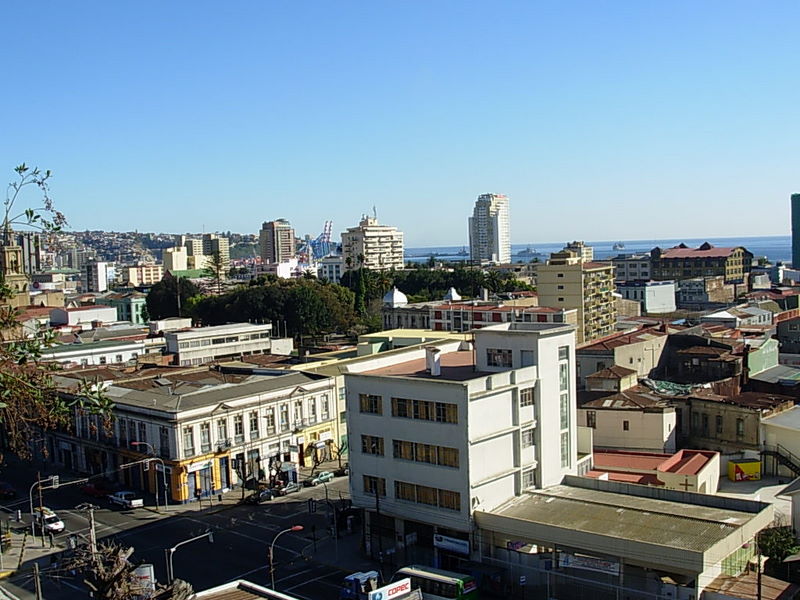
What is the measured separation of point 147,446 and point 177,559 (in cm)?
1112

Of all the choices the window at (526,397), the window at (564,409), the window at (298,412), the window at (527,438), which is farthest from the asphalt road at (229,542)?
the window at (564,409)

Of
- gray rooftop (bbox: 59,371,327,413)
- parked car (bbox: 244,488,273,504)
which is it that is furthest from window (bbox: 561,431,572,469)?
gray rooftop (bbox: 59,371,327,413)

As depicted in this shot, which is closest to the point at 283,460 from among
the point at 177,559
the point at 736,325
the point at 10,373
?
the point at 177,559

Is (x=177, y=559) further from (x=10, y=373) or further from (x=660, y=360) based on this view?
(x=660, y=360)

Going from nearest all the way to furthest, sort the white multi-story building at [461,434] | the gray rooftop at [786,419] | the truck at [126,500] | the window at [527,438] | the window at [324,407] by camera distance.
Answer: the white multi-story building at [461,434], the window at [527,438], the truck at [126,500], the gray rooftop at [786,419], the window at [324,407]

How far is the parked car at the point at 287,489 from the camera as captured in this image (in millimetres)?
41531

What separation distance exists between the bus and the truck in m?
17.5

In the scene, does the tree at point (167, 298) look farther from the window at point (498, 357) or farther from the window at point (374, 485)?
the window at point (498, 357)

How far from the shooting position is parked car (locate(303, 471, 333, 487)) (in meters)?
43.5

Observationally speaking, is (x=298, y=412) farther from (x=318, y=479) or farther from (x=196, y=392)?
(x=196, y=392)

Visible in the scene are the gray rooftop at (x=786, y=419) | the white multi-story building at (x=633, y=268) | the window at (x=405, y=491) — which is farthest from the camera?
the white multi-story building at (x=633, y=268)

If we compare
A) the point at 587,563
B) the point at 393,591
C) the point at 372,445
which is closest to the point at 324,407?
the point at 372,445

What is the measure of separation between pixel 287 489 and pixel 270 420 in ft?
17.1

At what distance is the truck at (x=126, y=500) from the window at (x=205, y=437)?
12.7 ft
